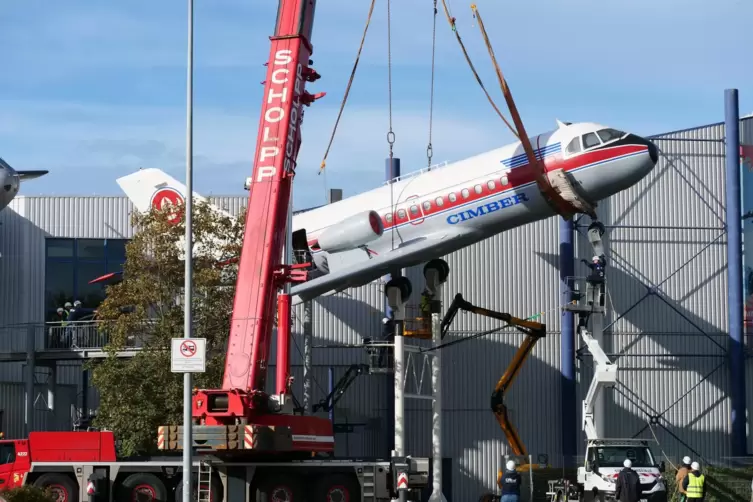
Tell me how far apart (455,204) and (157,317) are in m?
10.4

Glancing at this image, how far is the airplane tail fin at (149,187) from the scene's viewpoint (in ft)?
154

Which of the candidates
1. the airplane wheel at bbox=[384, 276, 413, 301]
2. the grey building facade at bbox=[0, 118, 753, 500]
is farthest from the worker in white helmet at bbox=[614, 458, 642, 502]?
the grey building facade at bbox=[0, 118, 753, 500]

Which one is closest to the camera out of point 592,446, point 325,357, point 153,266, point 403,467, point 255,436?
point 255,436

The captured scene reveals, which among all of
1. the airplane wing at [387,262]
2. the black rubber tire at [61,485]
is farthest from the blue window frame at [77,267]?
the black rubber tire at [61,485]

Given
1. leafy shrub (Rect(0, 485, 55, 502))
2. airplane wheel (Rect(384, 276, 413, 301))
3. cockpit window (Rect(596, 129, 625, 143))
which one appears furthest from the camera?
airplane wheel (Rect(384, 276, 413, 301))

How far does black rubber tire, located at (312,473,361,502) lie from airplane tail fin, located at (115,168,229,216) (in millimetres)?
19429

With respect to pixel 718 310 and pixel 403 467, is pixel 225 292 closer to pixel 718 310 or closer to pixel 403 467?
pixel 403 467

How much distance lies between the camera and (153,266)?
39.5 meters

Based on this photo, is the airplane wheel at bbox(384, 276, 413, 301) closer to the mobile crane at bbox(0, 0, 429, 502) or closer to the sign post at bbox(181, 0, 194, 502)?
the mobile crane at bbox(0, 0, 429, 502)

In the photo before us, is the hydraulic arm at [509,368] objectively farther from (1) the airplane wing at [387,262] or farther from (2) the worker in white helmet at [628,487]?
(2) the worker in white helmet at [628,487]

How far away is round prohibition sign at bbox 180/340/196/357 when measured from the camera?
26234mm

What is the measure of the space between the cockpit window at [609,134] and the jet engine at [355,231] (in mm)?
7743

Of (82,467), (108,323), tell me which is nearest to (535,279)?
(108,323)

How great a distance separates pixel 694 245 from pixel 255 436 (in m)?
→ 28.2
